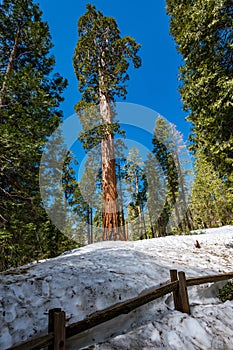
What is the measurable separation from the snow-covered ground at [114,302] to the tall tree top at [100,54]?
834 centimetres

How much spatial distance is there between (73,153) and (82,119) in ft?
7.14

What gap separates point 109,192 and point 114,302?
518 centimetres

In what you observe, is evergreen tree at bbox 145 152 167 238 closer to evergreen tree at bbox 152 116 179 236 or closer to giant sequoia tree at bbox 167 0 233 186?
evergreen tree at bbox 152 116 179 236

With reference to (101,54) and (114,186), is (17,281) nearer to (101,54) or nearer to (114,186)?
(114,186)

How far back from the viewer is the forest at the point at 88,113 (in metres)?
7.26

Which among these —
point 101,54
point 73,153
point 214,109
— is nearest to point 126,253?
point 214,109

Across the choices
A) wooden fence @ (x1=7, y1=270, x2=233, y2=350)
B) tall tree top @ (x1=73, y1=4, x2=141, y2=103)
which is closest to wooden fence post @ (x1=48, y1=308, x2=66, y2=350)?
wooden fence @ (x1=7, y1=270, x2=233, y2=350)

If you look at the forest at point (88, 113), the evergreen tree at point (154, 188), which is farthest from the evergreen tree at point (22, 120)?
the evergreen tree at point (154, 188)

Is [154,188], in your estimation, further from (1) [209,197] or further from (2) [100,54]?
(2) [100,54]

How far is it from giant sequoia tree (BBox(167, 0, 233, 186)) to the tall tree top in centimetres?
305

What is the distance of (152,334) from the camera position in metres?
2.54

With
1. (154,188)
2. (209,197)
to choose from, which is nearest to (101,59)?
(209,197)

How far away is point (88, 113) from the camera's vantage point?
10719 mm

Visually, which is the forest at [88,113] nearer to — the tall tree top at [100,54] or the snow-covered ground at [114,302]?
the tall tree top at [100,54]
